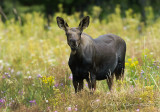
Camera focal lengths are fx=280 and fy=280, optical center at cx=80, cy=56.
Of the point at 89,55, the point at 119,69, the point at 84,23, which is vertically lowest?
the point at 119,69

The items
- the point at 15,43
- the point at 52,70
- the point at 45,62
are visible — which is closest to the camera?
the point at 52,70

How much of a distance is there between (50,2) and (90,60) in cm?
1834

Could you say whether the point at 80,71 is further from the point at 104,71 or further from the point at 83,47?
the point at 104,71

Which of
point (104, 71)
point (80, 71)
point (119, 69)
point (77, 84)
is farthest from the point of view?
point (119, 69)

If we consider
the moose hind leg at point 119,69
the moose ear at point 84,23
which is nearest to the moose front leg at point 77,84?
the moose ear at point 84,23

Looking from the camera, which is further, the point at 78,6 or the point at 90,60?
the point at 78,6

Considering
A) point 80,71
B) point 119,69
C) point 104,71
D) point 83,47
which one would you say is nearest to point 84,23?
point 83,47

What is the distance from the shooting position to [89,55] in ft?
14.9

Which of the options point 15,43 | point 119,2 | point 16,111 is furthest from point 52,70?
point 119,2

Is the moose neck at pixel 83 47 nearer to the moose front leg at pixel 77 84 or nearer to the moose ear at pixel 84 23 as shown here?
the moose ear at pixel 84 23

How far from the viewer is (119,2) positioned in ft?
70.0

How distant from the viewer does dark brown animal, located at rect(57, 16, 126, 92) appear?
4361mm

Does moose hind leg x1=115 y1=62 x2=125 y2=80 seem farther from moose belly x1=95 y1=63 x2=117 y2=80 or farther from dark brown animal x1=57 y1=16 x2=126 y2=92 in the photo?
moose belly x1=95 y1=63 x2=117 y2=80

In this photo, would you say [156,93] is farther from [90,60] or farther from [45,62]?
[45,62]
